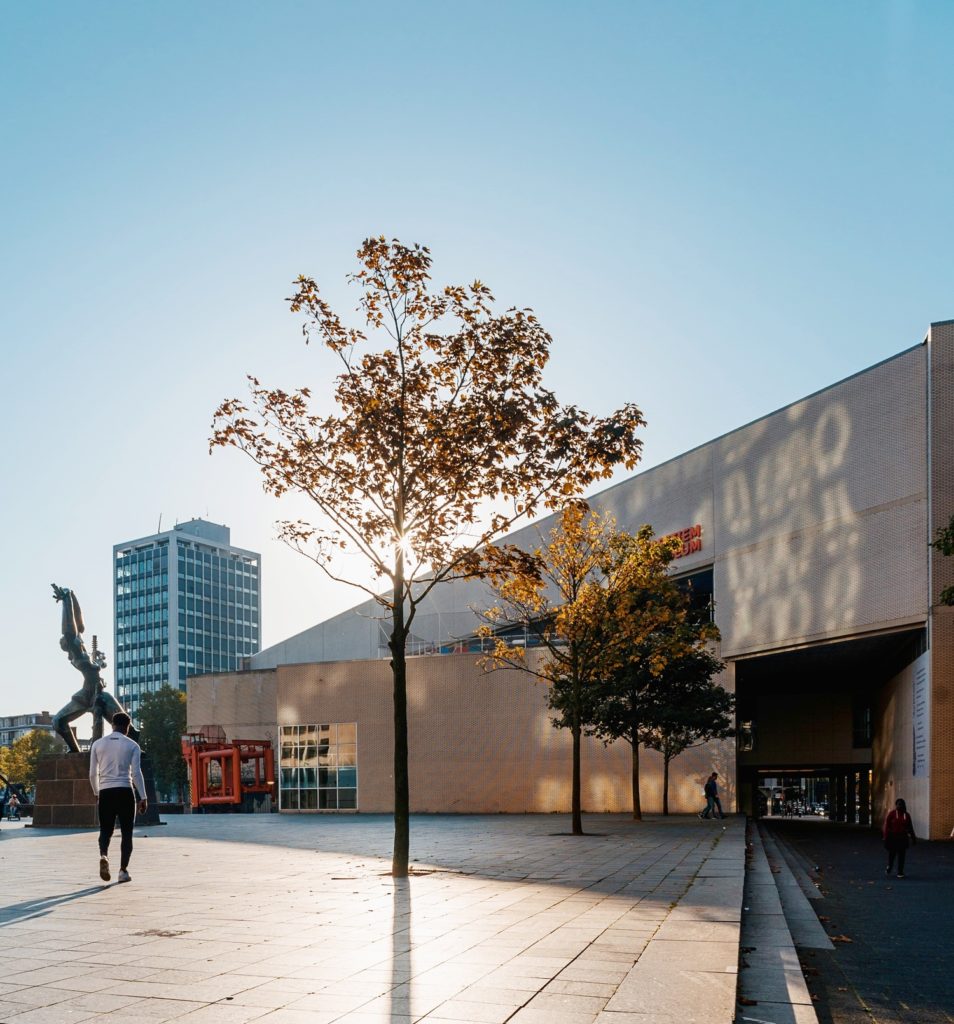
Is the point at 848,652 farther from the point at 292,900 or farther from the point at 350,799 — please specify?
the point at 292,900

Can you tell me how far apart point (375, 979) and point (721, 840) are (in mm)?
17213

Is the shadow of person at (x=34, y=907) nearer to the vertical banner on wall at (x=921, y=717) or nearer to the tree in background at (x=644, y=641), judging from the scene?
the tree in background at (x=644, y=641)

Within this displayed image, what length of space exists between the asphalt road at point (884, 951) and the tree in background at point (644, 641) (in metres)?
9.29

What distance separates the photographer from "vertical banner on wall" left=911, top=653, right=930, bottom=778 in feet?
103

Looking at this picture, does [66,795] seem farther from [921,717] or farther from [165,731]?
[165,731]

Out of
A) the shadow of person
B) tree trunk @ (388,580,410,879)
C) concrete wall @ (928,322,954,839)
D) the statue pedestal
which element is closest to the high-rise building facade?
the statue pedestal

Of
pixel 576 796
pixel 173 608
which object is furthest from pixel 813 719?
pixel 173 608

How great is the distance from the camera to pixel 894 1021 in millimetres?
6242

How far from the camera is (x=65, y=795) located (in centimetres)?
2948

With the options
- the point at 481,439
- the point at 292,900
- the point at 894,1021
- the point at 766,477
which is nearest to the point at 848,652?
the point at 766,477

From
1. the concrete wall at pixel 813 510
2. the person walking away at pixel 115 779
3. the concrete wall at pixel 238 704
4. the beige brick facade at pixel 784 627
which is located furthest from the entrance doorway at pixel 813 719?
the person walking away at pixel 115 779

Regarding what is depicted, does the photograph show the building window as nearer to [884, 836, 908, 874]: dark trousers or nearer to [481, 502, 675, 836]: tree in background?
[481, 502, 675, 836]: tree in background

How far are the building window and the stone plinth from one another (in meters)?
18.9

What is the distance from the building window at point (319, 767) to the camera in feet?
157
